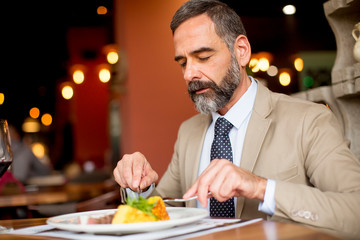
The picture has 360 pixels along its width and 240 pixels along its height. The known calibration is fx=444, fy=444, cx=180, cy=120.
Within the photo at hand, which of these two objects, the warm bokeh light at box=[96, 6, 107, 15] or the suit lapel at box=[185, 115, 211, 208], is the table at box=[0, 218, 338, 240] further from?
the warm bokeh light at box=[96, 6, 107, 15]

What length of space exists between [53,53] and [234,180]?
12.0m

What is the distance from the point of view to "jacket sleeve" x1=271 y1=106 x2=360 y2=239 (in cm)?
126

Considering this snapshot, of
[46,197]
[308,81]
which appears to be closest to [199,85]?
[46,197]

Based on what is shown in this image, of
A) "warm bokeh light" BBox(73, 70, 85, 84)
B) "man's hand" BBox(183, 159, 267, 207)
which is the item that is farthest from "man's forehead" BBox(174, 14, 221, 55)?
"warm bokeh light" BBox(73, 70, 85, 84)

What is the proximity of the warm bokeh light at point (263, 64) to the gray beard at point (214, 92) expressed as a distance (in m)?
5.05

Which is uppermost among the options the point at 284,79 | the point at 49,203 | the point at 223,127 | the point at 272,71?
the point at 272,71

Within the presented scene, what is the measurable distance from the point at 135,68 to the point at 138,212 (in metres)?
4.21

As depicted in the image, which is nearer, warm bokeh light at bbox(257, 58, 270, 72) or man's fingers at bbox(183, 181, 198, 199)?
man's fingers at bbox(183, 181, 198, 199)

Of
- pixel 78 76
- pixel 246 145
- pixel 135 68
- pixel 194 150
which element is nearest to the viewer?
pixel 246 145

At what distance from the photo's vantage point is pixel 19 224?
1441 mm

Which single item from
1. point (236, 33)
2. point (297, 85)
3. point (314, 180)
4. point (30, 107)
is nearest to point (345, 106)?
point (236, 33)

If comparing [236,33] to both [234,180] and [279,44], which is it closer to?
[234,180]

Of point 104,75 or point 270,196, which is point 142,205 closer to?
point 270,196

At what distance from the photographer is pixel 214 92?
1855 millimetres
